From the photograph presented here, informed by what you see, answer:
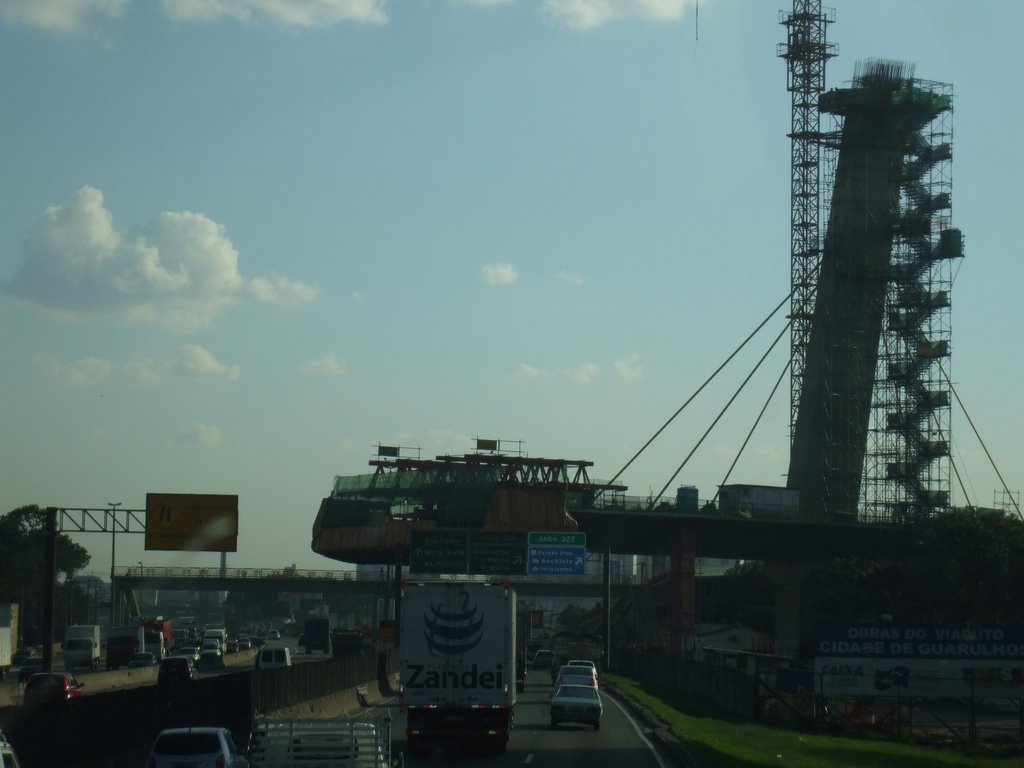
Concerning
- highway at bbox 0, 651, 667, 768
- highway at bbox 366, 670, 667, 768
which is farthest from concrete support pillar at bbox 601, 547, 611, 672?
highway at bbox 366, 670, 667, 768

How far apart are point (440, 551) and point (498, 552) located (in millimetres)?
2903

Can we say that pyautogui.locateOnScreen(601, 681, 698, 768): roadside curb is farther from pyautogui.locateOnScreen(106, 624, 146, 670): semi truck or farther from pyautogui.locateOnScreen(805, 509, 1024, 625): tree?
pyautogui.locateOnScreen(106, 624, 146, 670): semi truck

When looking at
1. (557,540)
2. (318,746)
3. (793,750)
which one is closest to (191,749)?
(318,746)

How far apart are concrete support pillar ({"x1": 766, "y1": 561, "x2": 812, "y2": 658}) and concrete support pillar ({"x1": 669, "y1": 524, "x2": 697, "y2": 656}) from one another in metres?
7.19

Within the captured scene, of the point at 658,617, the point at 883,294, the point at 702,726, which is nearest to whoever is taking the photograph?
the point at 702,726

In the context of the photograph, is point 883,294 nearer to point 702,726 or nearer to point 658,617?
point 658,617

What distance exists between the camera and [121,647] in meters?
86.6

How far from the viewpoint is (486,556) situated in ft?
224

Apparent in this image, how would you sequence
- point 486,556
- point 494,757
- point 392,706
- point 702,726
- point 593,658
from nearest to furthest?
1. point 494,757
2. point 702,726
3. point 392,706
4. point 486,556
5. point 593,658

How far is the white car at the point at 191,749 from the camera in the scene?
23250 millimetres

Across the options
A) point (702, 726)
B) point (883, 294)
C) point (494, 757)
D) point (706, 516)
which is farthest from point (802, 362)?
point (494, 757)

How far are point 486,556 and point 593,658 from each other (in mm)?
32017

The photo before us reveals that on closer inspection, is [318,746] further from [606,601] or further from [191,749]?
[606,601]

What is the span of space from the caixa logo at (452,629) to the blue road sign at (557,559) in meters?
37.5
